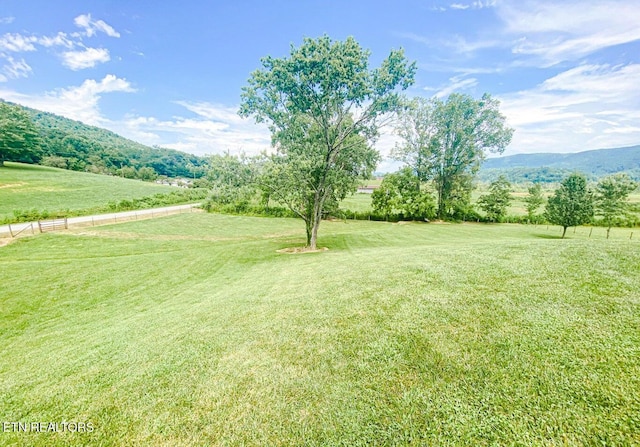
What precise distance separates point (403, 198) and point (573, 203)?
1891 cm

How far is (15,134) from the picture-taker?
55500mm

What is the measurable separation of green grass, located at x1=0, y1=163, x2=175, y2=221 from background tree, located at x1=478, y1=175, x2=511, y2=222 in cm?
5927

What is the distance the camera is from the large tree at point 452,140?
120ft

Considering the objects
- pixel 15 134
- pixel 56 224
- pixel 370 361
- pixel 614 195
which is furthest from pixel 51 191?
pixel 614 195

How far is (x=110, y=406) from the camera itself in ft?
12.3

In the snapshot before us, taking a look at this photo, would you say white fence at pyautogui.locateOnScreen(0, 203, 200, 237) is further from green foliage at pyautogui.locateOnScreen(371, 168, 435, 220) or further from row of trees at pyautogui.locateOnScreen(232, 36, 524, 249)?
green foliage at pyautogui.locateOnScreen(371, 168, 435, 220)

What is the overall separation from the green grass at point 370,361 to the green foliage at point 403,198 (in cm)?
3163

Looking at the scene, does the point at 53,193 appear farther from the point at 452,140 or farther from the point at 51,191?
the point at 452,140

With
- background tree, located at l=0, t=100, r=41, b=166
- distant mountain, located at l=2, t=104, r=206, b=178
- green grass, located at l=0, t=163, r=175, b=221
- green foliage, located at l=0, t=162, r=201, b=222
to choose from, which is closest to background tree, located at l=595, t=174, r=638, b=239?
green foliage, located at l=0, t=162, r=201, b=222

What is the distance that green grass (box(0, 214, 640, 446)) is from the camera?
10.1 feet

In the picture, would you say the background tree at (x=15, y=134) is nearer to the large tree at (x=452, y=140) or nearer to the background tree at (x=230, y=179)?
Answer: the background tree at (x=230, y=179)

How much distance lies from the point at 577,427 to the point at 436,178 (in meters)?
41.9

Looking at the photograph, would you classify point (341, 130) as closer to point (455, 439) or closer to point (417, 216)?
point (455, 439)

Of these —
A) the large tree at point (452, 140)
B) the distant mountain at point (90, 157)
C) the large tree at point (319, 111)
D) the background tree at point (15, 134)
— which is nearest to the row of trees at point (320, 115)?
the large tree at point (319, 111)
